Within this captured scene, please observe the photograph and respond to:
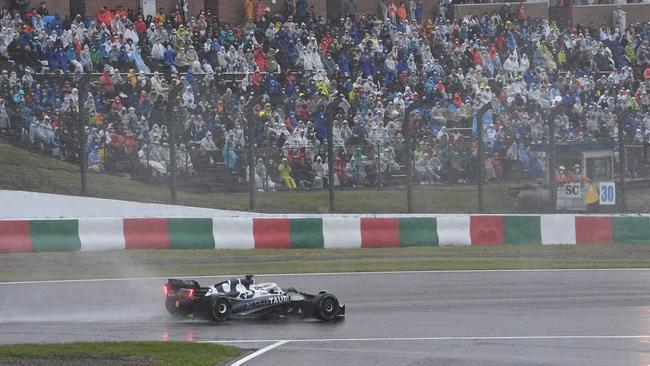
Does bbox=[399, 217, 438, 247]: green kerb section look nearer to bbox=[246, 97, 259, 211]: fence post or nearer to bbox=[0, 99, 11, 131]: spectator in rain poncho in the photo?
bbox=[246, 97, 259, 211]: fence post

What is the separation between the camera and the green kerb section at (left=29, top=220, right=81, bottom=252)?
75.4ft

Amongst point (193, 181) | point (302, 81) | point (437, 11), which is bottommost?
point (193, 181)

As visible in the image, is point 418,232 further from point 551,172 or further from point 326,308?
point 326,308


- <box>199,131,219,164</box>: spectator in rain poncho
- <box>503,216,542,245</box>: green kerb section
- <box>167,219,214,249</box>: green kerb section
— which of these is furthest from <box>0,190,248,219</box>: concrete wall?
<box>503,216,542,245</box>: green kerb section

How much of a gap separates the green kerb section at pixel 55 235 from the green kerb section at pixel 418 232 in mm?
6481

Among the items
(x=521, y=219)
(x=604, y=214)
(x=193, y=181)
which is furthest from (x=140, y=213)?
(x=604, y=214)

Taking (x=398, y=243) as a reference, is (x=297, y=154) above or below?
above

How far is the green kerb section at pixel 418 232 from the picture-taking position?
24.7 m

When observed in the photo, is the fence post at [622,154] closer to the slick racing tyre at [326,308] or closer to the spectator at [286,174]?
the spectator at [286,174]

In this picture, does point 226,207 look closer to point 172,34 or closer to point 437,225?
point 437,225

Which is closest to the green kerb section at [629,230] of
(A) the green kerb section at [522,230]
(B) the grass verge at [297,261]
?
(B) the grass verge at [297,261]

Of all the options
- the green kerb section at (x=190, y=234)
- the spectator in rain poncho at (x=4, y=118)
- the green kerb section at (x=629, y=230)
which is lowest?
the green kerb section at (x=629, y=230)

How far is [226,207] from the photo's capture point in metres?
26.0

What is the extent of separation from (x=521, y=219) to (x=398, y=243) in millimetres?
2616
